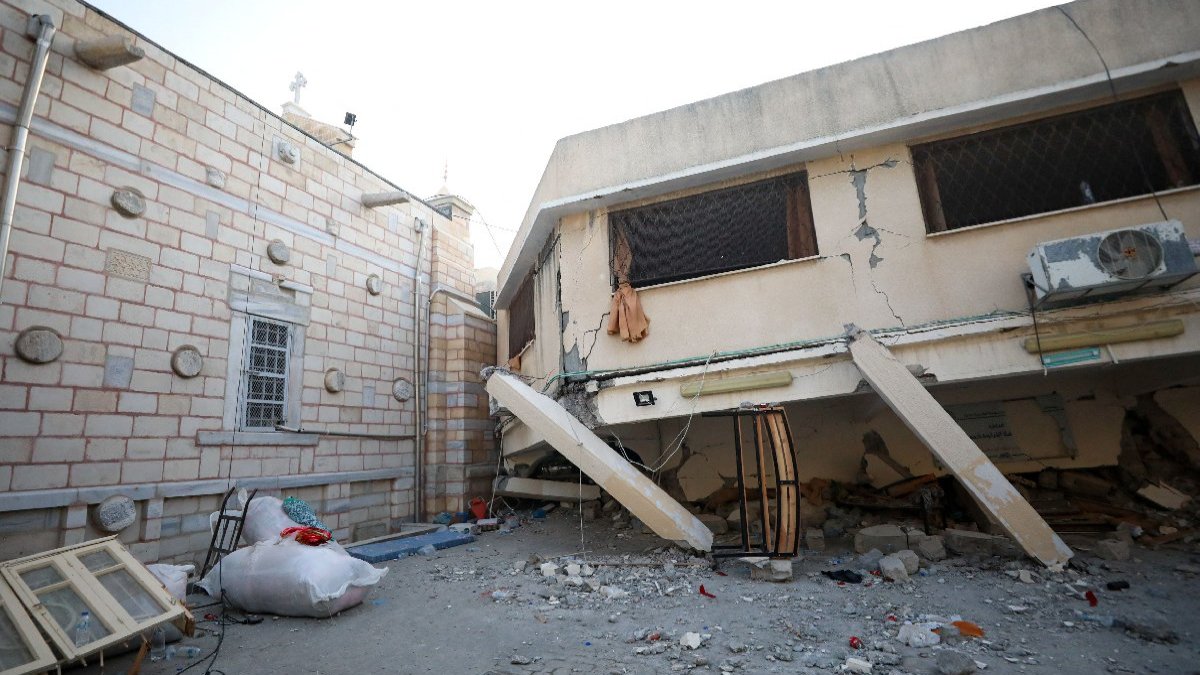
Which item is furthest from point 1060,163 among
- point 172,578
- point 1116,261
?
point 172,578

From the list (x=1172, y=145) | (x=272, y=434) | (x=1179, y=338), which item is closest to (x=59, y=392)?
(x=272, y=434)

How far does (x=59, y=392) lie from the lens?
546cm

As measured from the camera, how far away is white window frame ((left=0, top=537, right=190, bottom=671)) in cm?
321

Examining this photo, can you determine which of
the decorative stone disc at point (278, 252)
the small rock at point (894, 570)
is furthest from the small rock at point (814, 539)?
the decorative stone disc at point (278, 252)

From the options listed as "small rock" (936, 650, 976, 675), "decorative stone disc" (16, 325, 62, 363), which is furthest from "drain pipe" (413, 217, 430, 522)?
"small rock" (936, 650, 976, 675)

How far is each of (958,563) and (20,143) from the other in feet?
31.7

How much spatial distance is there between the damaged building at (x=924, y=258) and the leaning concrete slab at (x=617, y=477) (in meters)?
0.32

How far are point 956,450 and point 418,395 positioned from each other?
26.1ft

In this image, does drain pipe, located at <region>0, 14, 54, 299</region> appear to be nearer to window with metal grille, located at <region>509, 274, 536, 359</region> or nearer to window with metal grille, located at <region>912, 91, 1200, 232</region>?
window with metal grille, located at <region>509, 274, 536, 359</region>

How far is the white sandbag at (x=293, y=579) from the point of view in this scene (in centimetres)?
453

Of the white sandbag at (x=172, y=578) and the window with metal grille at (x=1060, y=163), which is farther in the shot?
the window with metal grille at (x=1060, y=163)

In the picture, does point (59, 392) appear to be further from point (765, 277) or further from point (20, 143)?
point (765, 277)

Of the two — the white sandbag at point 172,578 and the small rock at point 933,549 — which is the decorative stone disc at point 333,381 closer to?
the white sandbag at point 172,578

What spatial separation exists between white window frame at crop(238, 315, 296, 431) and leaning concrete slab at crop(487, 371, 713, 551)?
367 cm
